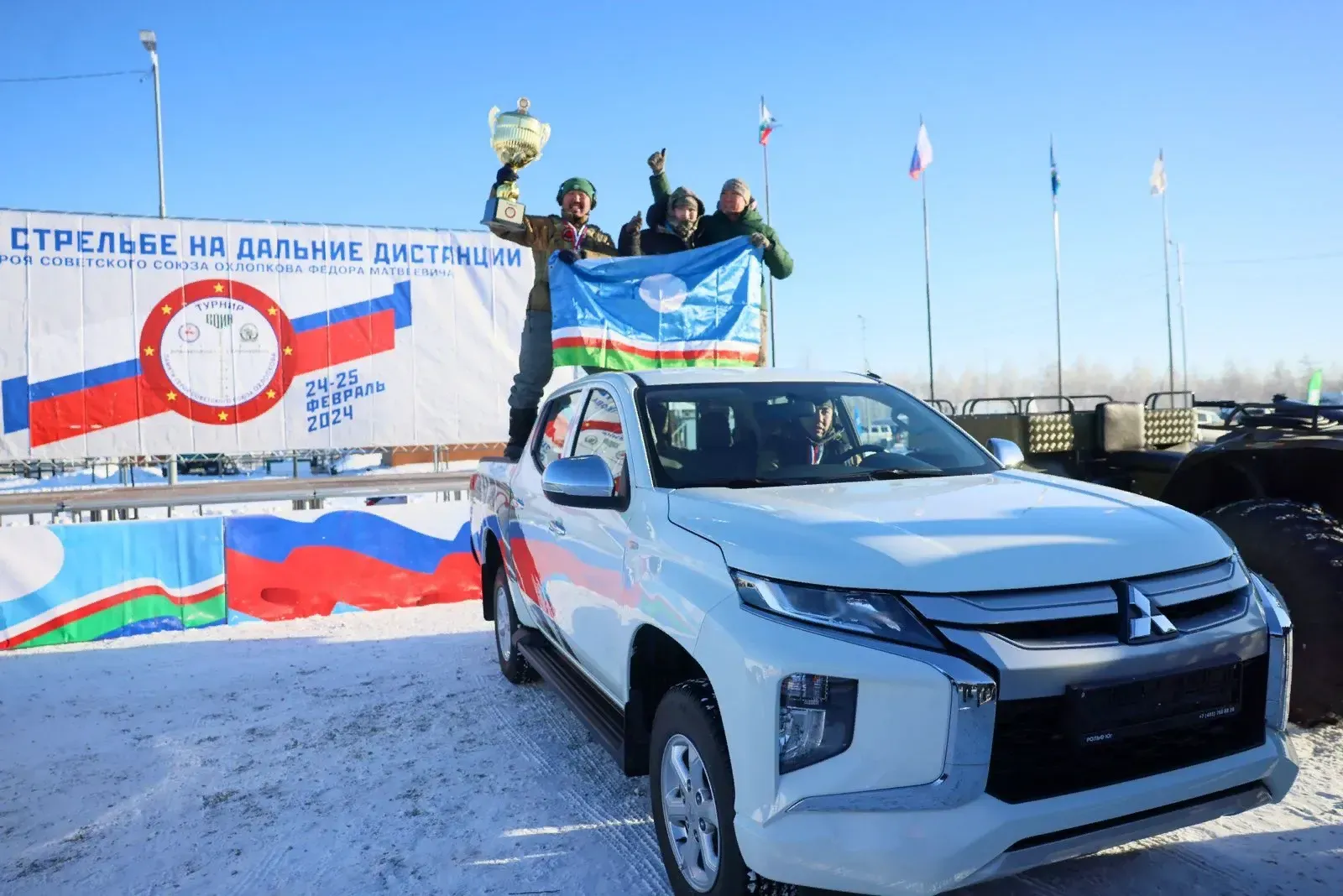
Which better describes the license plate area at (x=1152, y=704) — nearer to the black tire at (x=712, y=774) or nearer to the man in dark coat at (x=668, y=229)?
the black tire at (x=712, y=774)

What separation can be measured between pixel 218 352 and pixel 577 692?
9.85 m

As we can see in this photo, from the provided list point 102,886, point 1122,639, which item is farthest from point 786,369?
point 102,886

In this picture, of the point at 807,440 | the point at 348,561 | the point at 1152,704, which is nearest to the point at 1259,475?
the point at 807,440

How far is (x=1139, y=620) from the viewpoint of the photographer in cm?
215

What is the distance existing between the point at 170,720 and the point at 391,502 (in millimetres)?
3412

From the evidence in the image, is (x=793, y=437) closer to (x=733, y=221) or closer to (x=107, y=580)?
(x=733, y=221)

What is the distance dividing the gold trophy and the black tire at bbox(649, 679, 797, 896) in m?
4.75

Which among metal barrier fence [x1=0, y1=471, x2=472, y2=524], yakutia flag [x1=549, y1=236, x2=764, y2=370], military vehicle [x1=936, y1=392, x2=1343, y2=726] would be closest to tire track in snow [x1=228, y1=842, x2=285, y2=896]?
military vehicle [x1=936, y1=392, x2=1343, y2=726]

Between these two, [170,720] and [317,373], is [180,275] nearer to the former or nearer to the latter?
[317,373]

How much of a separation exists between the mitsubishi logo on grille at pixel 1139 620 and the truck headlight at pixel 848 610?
0.50 m

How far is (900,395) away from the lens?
13.0 feet

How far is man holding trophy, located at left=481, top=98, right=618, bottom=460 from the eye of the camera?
6445 mm

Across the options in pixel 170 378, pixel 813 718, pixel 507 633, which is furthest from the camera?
pixel 170 378

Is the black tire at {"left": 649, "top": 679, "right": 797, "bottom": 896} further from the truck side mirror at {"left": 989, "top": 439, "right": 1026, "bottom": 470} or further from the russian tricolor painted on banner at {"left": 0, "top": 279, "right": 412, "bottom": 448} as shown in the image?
the russian tricolor painted on banner at {"left": 0, "top": 279, "right": 412, "bottom": 448}
